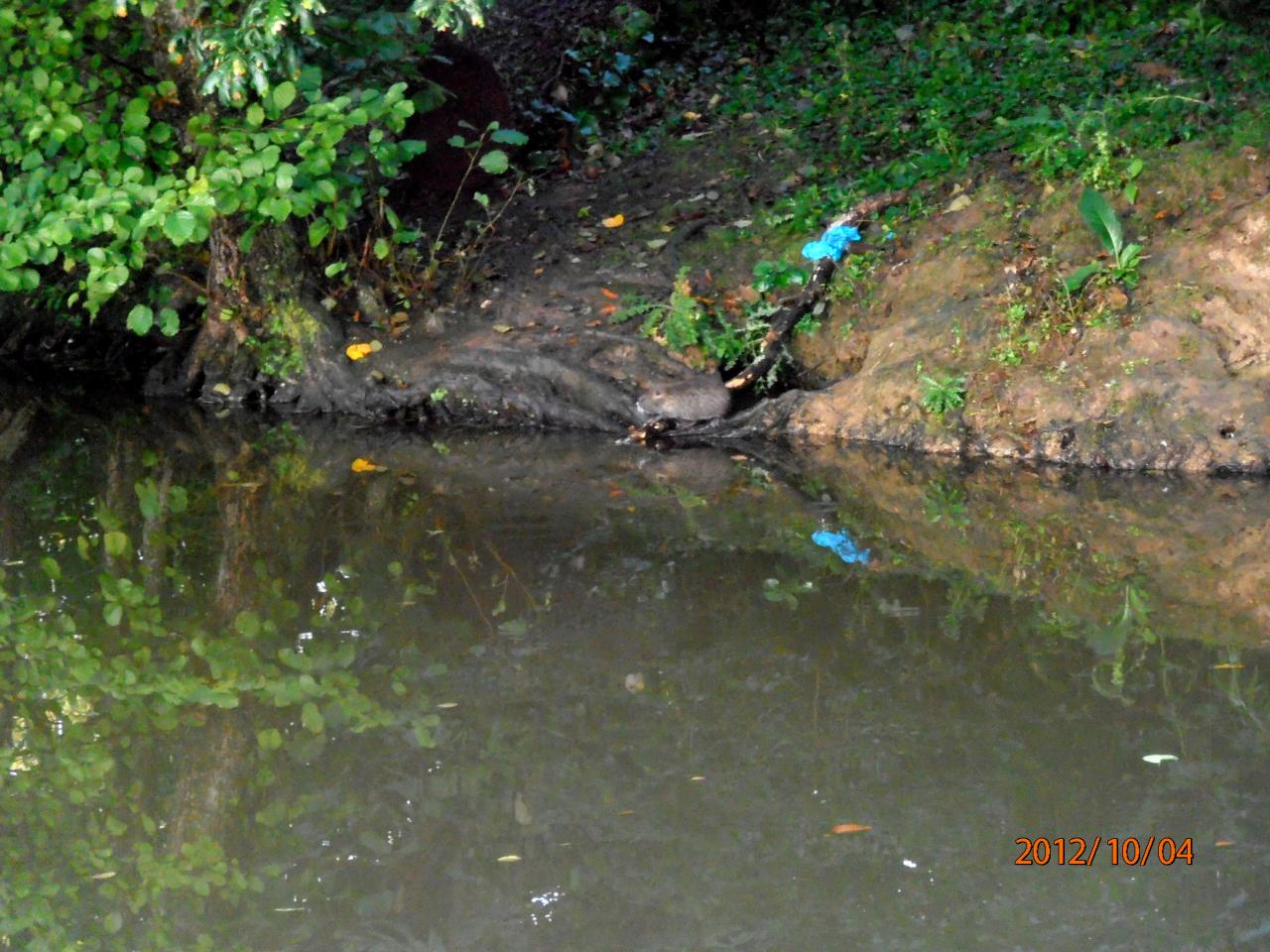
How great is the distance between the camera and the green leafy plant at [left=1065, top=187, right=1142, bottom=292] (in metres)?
7.63

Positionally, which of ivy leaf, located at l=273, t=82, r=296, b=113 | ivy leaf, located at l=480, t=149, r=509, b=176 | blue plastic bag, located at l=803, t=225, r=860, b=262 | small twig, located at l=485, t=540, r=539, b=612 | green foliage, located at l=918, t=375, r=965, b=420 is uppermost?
ivy leaf, located at l=273, t=82, r=296, b=113

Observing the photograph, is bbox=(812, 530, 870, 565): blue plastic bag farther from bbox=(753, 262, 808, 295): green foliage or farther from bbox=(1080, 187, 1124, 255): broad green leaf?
bbox=(753, 262, 808, 295): green foliage

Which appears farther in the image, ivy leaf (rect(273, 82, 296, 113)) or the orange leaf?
ivy leaf (rect(273, 82, 296, 113))

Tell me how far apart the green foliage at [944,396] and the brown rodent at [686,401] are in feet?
4.15

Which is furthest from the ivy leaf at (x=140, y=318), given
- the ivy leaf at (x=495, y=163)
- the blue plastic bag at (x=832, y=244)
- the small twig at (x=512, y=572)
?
the blue plastic bag at (x=832, y=244)

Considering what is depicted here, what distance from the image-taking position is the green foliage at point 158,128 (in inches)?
292

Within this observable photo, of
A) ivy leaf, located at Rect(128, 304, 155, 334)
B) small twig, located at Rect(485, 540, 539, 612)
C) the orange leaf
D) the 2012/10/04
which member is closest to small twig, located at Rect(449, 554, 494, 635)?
small twig, located at Rect(485, 540, 539, 612)

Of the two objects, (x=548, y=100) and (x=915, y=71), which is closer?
(x=915, y=71)

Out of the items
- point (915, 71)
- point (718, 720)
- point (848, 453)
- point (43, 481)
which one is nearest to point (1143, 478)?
point (848, 453)

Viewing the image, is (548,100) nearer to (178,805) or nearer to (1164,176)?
(1164,176)

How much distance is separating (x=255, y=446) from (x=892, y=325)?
398 cm

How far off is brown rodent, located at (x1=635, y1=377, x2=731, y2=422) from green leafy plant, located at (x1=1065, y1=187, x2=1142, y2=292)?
6.95ft

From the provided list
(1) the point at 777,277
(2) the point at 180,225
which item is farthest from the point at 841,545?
(2) the point at 180,225

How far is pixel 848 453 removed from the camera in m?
7.80
